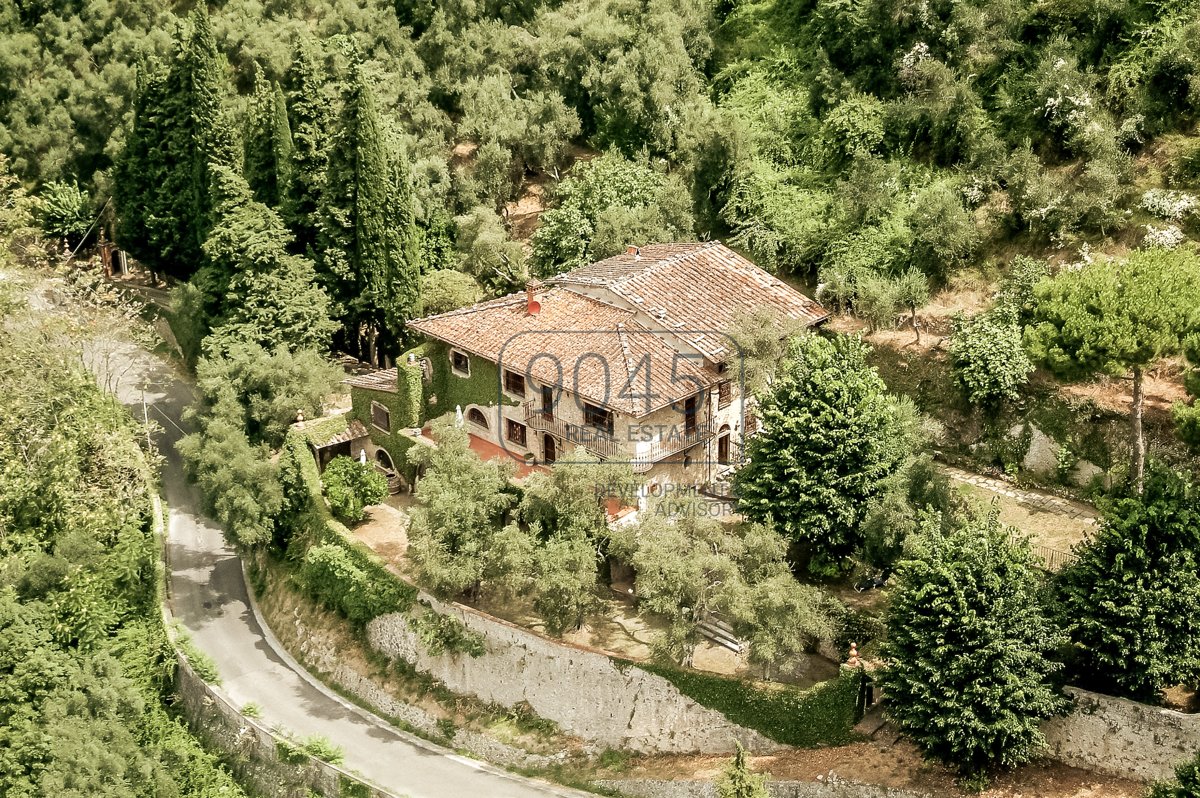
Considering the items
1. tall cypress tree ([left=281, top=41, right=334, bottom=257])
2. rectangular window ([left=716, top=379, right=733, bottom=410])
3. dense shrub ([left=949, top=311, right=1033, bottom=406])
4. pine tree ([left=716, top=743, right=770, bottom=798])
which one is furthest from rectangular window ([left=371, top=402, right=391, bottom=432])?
pine tree ([left=716, top=743, right=770, bottom=798])

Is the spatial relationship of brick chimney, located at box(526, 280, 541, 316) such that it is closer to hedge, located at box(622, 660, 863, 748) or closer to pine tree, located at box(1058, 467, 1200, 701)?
hedge, located at box(622, 660, 863, 748)

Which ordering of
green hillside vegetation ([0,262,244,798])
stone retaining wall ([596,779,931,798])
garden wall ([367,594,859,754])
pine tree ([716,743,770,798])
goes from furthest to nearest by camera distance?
green hillside vegetation ([0,262,244,798]) → garden wall ([367,594,859,754]) → stone retaining wall ([596,779,931,798]) → pine tree ([716,743,770,798])

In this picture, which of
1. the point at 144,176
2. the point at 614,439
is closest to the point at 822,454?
the point at 614,439

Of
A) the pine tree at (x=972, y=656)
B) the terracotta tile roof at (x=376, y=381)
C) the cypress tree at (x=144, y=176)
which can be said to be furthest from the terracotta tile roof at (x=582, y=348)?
the cypress tree at (x=144, y=176)

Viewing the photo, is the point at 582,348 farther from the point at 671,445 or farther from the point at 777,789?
the point at 777,789

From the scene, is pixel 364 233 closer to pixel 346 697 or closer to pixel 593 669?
pixel 346 697

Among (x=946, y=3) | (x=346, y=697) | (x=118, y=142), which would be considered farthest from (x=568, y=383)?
(x=118, y=142)

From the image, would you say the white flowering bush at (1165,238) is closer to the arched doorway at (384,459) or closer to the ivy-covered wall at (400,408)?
the ivy-covered wall at (400,408)
